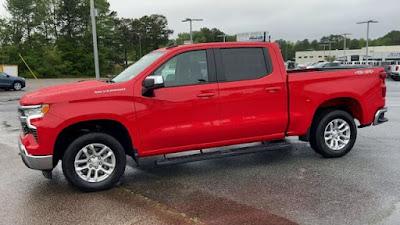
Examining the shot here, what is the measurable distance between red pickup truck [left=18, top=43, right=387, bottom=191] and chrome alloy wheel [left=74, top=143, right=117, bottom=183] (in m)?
0.01

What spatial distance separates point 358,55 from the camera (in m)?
105

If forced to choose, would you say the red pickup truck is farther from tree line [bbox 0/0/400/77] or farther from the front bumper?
tree line [bbox 0/0/400/77]

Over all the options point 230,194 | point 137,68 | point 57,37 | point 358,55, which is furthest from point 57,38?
point 358,55

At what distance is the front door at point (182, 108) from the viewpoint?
5.02m

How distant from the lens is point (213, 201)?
14.6ft

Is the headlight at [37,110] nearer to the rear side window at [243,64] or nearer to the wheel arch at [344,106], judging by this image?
the rear side window at [243,64]

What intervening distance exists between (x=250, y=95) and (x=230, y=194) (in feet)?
5.16

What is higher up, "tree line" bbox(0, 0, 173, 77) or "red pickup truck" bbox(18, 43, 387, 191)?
"tree line" bbox(0, 0, 173, 77)

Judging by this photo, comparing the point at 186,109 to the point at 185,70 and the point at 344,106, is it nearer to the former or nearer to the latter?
the point at 185,70

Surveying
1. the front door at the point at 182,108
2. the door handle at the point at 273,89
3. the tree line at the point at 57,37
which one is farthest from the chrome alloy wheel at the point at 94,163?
the tree line at the point at 57,37

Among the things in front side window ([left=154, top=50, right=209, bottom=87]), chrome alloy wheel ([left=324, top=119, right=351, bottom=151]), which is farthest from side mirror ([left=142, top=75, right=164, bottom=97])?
chrome alloy wheel ([left=324, top=119, right=351, bottom=151])

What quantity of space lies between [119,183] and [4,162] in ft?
8.50

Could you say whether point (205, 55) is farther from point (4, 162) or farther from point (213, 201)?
point (4, 162)

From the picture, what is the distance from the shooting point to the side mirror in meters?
4.83
